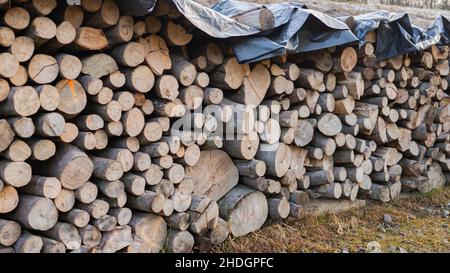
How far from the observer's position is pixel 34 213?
8.63 ft

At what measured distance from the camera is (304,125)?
13.7ft

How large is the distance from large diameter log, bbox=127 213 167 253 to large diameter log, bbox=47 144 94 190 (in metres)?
0.54

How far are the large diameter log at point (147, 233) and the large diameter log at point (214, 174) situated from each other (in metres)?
0.44

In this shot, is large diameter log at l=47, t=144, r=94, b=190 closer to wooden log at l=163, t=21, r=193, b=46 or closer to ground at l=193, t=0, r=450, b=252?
wooden log at l=163, t=21, r=193, b=46

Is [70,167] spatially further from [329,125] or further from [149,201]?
[329,125]

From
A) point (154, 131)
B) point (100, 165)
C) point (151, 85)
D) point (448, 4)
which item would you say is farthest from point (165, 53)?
point (448, 4)

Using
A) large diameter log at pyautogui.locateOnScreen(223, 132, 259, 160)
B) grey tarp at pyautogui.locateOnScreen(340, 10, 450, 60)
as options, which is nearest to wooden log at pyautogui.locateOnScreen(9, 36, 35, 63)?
large diameter log at pyautogui.locateOnScreen(223, 132, 259, 160)

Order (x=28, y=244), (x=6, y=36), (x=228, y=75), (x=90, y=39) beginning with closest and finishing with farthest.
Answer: (x=6, y=36), (x=28, y=244), (x=90, y=39), (x=228, y=75)

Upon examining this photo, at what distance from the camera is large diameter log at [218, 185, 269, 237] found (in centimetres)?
374

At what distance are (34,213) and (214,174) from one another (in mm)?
1532

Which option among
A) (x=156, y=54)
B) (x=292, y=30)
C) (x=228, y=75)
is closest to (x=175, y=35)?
(x=156, y=54)

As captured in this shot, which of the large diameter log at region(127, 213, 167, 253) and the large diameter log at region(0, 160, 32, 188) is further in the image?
the large diameter log at region(127, 213, 167, 253)

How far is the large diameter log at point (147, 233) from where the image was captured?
3.16 meters
